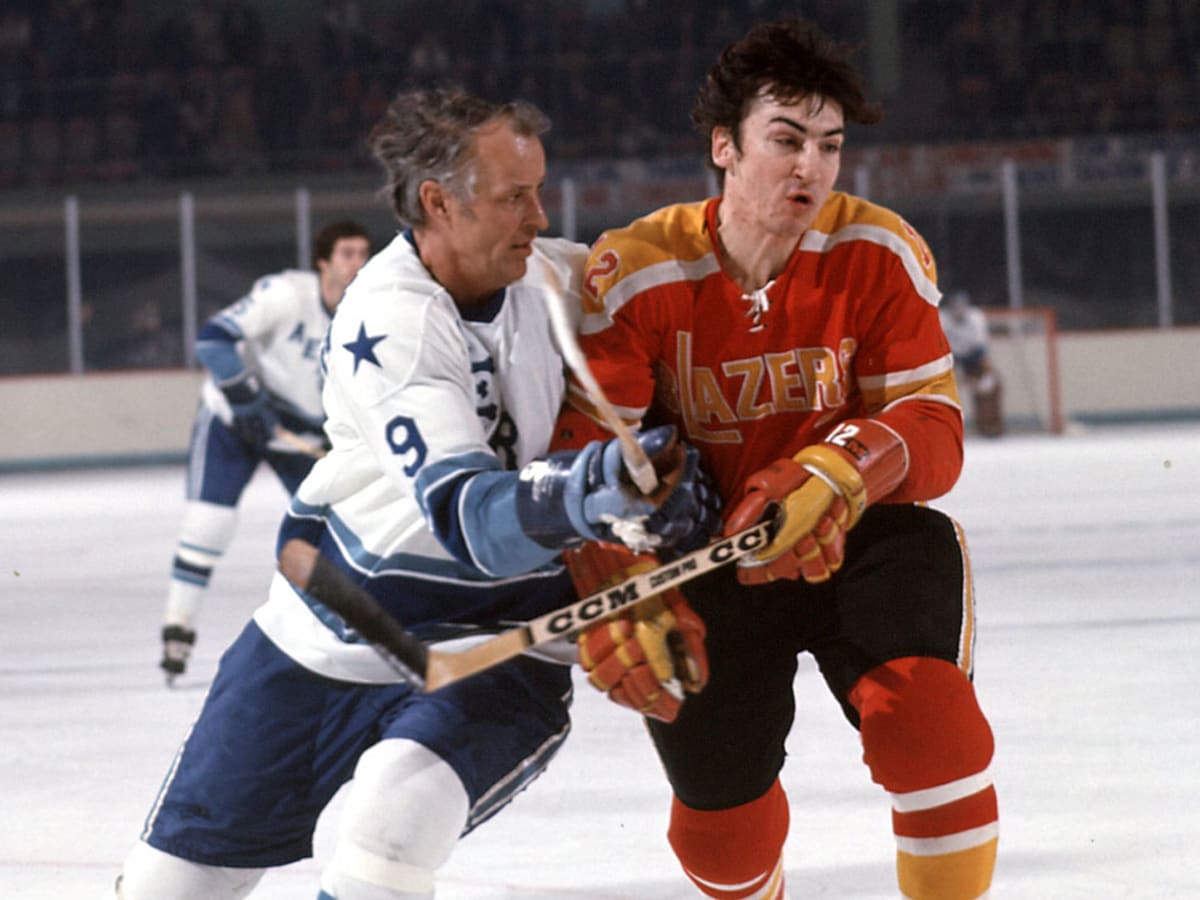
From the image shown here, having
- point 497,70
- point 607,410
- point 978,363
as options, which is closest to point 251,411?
point 607,410

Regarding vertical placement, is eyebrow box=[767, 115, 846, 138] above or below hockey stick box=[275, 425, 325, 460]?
above

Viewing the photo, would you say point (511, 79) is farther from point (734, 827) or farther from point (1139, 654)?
Answer: point (734, 827)

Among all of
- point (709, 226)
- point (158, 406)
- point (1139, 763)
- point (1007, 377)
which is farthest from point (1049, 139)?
point (709, 226)

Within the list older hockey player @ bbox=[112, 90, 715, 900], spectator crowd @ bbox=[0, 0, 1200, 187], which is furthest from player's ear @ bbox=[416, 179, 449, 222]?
spectator crowd @ bbox=[0, 0, 1200, 187]

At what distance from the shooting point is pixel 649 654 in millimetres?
1723

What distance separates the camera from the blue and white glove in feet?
5.21

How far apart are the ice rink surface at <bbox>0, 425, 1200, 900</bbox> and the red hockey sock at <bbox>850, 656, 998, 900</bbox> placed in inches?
21.9

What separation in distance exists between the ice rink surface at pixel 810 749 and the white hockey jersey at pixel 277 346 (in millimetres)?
704

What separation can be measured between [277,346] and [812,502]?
11.1 feet

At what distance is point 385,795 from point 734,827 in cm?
58

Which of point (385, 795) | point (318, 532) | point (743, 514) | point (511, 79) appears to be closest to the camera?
point (385, 795)

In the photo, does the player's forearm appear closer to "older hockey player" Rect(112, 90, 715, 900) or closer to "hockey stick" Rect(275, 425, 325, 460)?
"older hockey player" Rect(112, 90, 715, 900)

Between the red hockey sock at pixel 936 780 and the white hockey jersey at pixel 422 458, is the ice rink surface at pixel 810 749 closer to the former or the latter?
the red hockey sock at pixel 936 780

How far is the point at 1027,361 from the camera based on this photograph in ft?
44.4
